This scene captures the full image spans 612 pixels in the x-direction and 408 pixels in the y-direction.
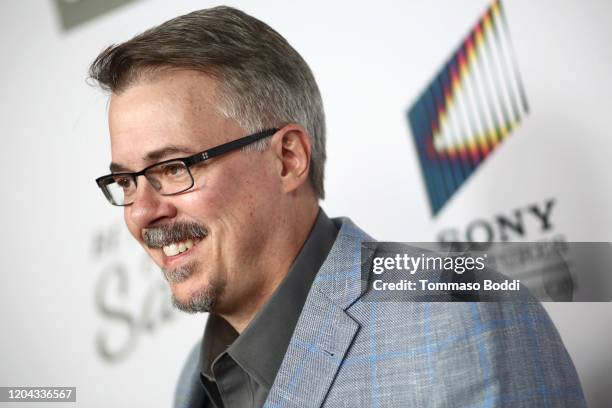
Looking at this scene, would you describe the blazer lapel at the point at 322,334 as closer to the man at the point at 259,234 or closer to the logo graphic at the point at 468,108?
the man at the point at 259,234

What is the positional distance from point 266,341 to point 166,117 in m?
0.47

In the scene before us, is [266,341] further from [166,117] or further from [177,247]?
[166,117]

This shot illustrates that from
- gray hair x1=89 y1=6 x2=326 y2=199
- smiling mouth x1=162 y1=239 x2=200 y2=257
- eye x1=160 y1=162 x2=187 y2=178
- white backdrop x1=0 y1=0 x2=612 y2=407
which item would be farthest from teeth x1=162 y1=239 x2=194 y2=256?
white backdrop x1=0 y1=0 x2=612 y2=407

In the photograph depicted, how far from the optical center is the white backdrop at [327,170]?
1.57m

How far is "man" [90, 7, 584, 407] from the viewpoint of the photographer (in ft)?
4.00

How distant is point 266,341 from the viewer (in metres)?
1.38

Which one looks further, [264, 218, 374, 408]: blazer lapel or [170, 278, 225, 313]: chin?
[170, 278, 225, 313]: chin

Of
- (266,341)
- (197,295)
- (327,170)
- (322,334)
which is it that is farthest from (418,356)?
(327,170)

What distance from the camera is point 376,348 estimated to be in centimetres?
126

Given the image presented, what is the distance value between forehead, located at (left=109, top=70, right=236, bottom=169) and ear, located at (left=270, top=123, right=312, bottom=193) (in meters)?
0.10

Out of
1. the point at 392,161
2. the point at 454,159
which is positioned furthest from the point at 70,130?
the point at 454,159

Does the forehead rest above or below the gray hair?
below

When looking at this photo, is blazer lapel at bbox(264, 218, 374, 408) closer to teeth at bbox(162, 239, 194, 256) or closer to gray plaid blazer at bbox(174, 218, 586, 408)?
gray plaid blazer at bbox(174, 218, 586, 408)

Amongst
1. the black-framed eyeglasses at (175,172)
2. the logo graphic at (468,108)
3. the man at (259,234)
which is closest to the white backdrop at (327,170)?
the logo graphic at (468,108)
